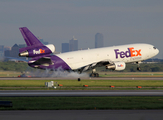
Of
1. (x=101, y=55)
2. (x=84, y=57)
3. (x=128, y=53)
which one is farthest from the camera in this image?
(x=128, y=53)

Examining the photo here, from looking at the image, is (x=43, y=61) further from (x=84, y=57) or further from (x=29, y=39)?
(x=84, y=57)

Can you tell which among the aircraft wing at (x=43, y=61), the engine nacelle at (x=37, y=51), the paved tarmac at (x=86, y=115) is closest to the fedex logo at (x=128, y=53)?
the engine nacelle at (x=37, y=51)

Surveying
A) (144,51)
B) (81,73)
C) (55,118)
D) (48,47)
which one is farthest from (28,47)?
(55,118)

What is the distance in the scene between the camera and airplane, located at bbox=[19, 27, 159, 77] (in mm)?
56062

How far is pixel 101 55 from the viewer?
6181 cm

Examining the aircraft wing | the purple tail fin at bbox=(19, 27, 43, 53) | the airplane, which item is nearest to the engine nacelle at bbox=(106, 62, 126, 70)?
the airplane

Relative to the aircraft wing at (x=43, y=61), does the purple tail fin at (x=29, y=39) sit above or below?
above

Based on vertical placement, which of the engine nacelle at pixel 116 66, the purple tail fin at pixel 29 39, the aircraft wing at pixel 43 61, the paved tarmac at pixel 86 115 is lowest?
the paved tarmac at pixel 86 115

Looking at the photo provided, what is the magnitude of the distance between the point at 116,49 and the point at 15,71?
35500mm

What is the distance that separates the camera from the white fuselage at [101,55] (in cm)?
6047

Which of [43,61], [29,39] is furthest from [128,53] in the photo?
[29,39]

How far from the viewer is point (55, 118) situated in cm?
1781

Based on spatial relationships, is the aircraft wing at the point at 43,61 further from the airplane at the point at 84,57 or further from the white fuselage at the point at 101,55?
the white fuselage at the point at 101,55

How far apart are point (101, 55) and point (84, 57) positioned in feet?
13.1
